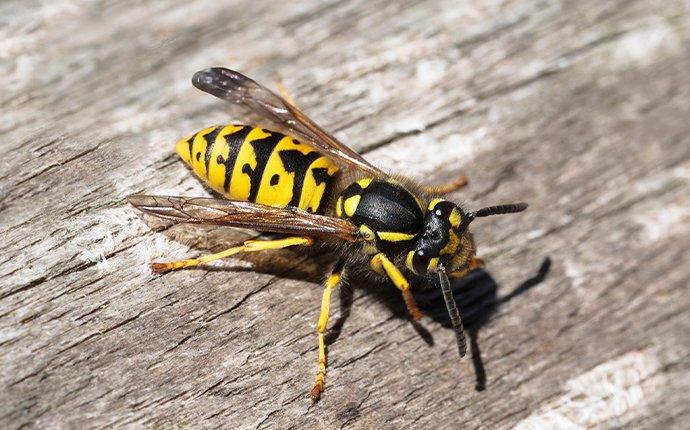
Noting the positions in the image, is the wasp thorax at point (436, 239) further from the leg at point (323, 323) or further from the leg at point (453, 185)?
the leg at point (323, 323)

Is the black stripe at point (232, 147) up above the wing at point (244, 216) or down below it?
above

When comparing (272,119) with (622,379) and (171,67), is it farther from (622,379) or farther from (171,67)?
(622,379)

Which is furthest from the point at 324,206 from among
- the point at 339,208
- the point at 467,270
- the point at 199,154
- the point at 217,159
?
the point at 467,270

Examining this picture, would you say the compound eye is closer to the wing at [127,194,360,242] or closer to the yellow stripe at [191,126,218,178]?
the wing at [127,194,360,242]

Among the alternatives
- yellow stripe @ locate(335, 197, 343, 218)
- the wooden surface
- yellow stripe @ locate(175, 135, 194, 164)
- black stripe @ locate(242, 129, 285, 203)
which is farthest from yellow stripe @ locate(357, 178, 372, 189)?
yellow stripe @ locate(175, 135, 194, 164)

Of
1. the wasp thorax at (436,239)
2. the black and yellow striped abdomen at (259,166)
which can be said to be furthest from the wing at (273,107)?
the wasp thorax at (436,239)

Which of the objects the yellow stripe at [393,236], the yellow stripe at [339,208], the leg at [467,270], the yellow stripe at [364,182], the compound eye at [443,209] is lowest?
the leg at [467,270]

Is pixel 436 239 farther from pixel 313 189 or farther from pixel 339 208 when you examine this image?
pixel 313 189
